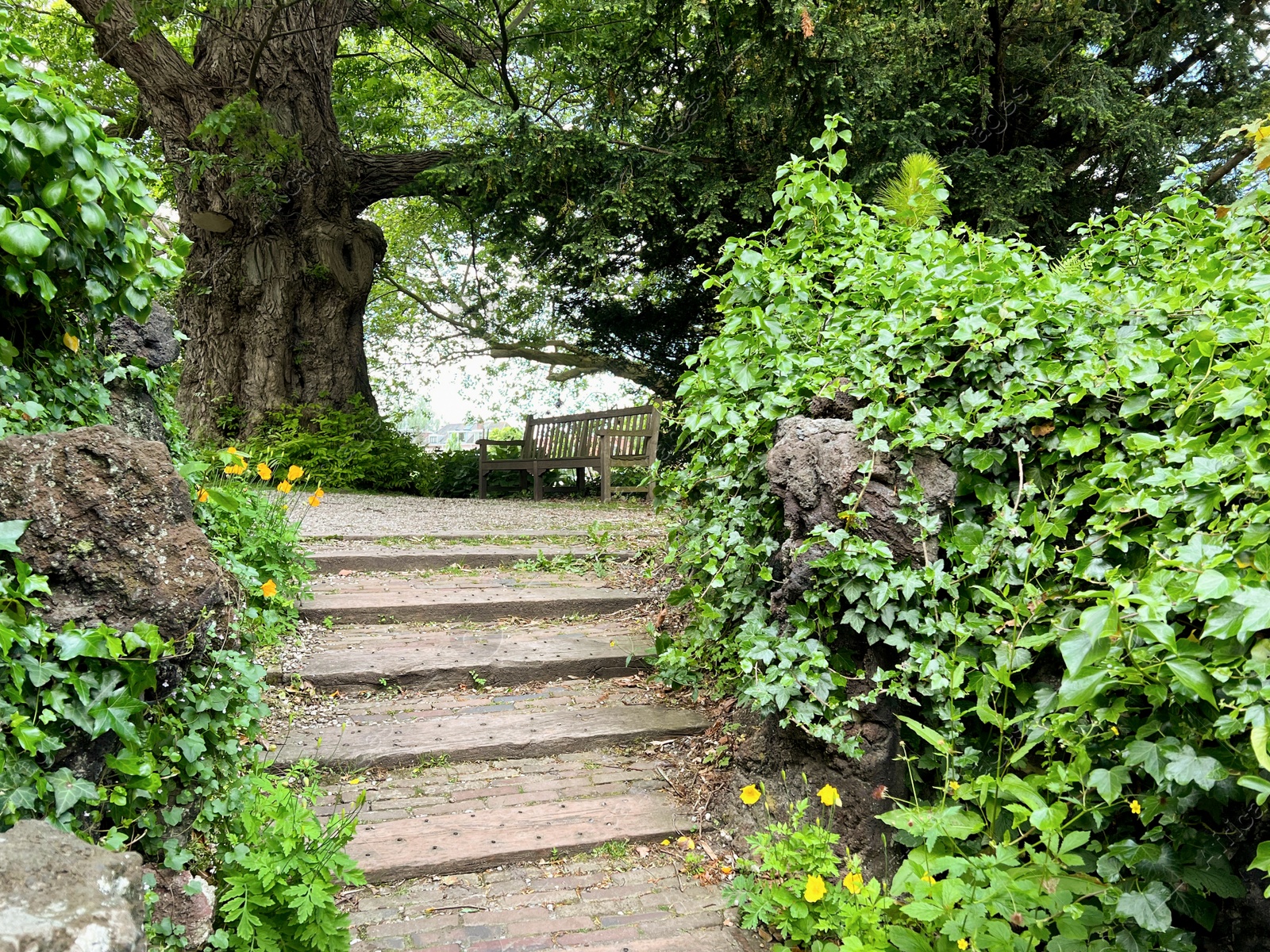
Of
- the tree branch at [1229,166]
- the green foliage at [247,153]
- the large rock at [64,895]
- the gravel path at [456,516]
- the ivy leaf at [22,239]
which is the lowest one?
the large rock at [64,895]

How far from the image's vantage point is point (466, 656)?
13.3 feet

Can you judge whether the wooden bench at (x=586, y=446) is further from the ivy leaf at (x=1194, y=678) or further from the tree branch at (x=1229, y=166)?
the ivy leaf at (x=1194, y=678)

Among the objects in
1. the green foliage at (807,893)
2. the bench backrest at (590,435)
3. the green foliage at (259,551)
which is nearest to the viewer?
the green foliage at (807,893)

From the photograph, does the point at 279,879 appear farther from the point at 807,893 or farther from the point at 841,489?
the point at 841,489

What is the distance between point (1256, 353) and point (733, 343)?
1.86m

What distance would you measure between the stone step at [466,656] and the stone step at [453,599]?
0.13 metres

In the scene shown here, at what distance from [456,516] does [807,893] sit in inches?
218

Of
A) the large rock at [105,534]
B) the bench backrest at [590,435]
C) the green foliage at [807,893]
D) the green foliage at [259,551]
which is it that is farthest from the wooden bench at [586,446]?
the large rock at [105,534]

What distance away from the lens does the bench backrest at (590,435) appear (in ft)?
30.4

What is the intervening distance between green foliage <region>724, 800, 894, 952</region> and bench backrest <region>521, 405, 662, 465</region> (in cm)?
640

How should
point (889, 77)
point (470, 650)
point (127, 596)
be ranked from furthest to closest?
point (889, 77)
point (470, 650)
point (127, 596)

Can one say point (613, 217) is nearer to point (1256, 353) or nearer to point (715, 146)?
point (715, 146)

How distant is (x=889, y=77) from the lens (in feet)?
24.5

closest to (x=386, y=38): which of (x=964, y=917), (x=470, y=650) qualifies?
(x=470, y=650)
